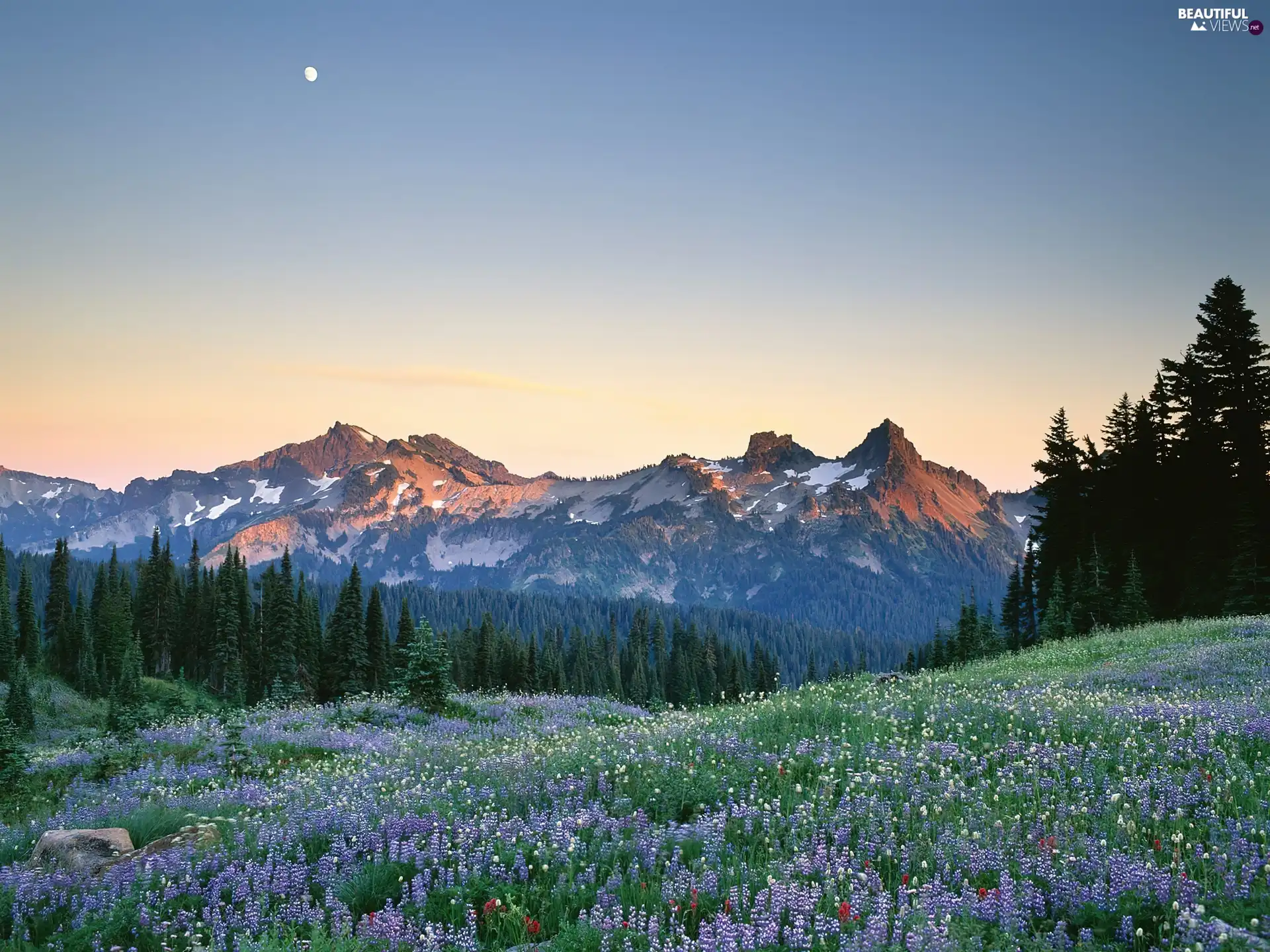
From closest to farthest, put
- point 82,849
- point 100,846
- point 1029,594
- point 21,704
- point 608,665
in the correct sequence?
point 82,849, point 100,846, point 21,704, point 1029,594, point 608,665

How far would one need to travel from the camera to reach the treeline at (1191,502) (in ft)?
134

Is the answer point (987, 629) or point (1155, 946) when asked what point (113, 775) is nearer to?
point (1155, 946)

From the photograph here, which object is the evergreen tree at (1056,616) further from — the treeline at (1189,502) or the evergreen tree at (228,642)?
the evergreen tree at (228,642)

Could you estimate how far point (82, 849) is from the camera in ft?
32.8

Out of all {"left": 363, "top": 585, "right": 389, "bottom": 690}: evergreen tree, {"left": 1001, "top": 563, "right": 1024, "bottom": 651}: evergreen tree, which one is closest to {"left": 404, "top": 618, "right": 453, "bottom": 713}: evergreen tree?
{"left": 1001, "top": 563, "right": 1024, "bottom": 651}: evergreen tree

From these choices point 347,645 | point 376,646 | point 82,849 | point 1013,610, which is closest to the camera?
point 82,849

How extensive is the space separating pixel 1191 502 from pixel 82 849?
51883 mm

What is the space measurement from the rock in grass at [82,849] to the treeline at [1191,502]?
43534mm

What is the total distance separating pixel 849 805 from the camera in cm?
940

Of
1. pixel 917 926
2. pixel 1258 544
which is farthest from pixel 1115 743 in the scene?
pixel 1258 544

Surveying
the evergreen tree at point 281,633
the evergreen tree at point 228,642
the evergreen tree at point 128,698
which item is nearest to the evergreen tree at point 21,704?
the evergreen tree at point 128,698

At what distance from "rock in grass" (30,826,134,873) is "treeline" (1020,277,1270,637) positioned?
4353cm

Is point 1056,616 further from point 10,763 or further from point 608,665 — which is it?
point 608,665

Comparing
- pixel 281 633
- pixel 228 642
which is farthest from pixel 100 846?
pixel 228 642
